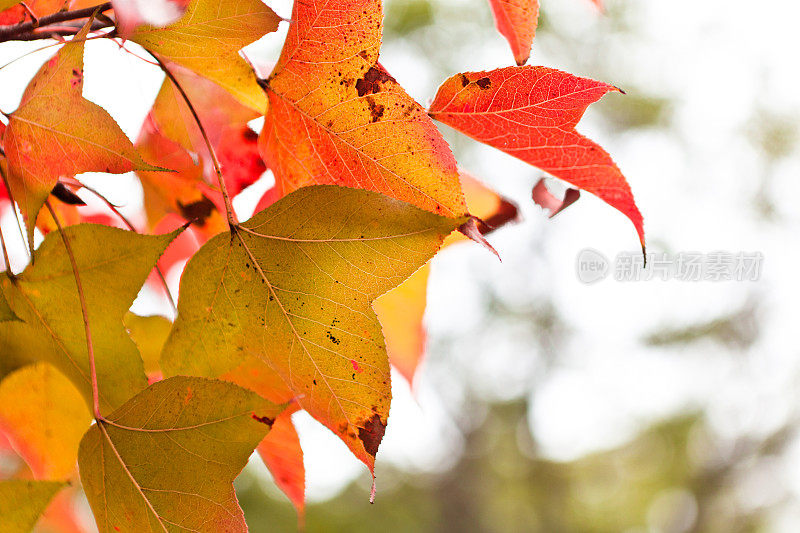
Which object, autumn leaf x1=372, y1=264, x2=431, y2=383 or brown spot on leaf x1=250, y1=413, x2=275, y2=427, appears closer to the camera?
brown spot on leaf x1=250, y1=413, x2=275, y2=427

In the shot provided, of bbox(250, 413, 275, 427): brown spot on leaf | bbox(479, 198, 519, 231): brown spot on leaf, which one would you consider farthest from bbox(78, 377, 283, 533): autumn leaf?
bbox(479, 198, 519, 231): brown spot on leaf

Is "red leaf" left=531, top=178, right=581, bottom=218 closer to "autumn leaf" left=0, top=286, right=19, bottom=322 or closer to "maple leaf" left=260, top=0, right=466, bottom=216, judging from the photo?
"maple leaf" left=260, top=0, right=466, bottom=216

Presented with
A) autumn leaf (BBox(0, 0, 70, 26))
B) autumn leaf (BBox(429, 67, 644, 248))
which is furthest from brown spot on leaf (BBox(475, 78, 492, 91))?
autumn leaf (BBox(0, 0, 70, 26))

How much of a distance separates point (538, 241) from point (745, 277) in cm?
114

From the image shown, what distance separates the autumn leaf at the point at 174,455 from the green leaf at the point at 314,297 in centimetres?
2

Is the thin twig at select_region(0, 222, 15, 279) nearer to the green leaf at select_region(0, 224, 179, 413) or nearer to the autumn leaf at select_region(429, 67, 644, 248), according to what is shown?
the green leaf at select_region(0, 224, 179, 413)

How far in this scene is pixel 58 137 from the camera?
5.7 inches

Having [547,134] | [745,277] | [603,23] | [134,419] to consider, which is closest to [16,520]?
[134,419]

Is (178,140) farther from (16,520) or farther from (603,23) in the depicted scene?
(603,23)

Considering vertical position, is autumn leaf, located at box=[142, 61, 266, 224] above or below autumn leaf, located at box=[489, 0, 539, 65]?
below

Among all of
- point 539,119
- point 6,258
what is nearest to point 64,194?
point 6,258

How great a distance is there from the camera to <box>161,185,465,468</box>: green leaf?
0.15 m

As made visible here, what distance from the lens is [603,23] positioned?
12.5 feet

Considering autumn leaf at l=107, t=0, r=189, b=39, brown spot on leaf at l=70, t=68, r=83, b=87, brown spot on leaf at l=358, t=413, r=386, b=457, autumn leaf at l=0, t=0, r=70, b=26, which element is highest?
autumn leaf at l=0, t=0, r=70, b=26
